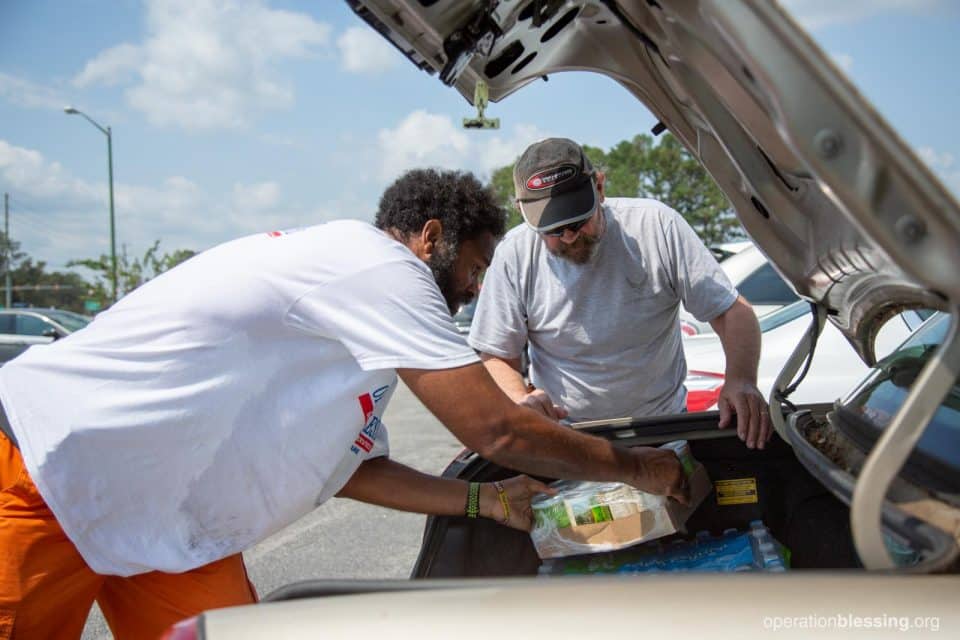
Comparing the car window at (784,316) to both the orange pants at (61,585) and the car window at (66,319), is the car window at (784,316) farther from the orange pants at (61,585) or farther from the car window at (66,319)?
the car window at (66,319)

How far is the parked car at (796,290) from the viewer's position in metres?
1.07

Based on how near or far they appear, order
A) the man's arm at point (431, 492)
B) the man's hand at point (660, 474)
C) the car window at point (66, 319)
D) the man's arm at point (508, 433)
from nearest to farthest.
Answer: the man's arm at point (508, 433) → the man's hand at point (660, 474) → the man's arm at point (431, 492) → the car window at point (66, 319)

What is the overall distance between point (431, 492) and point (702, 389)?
2380 mm

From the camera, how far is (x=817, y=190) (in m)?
1.61

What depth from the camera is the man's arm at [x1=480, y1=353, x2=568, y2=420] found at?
9.30ft

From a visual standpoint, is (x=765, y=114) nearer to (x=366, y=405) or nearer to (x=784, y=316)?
(x=366, y=405)

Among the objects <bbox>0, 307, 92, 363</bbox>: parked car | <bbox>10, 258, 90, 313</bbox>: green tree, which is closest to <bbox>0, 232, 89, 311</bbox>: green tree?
<bbox>10, 258, 90, 313</bbox>: green tree

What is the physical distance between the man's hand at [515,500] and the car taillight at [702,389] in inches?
79.6

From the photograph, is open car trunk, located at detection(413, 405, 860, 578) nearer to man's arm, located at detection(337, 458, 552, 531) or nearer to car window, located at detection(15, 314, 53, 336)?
man's arm, located at detection(337, 458, 552, 531)

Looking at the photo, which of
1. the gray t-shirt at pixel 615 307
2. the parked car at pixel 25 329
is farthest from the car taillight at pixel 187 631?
the parked car at pixel 25 329

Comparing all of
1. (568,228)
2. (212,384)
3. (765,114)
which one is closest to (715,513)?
(568,228)

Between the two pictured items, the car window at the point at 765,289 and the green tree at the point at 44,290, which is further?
the green tree at the point at 44,290

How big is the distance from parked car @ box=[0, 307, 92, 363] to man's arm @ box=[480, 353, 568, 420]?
13.0 meters

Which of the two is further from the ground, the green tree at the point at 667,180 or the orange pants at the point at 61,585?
the green tree at the point at 667,180
